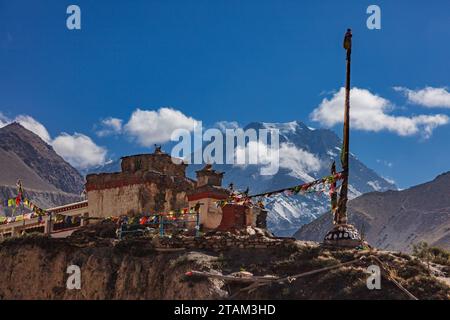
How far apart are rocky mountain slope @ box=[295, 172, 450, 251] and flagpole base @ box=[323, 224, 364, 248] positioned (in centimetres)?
7790

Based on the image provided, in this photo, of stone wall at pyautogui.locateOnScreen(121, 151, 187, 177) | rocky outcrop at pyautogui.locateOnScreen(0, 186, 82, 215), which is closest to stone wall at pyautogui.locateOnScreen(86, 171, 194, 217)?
stone wall at pyautogui.locateOnScreen(121, 151, 187, 177)

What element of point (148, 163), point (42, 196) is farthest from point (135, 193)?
point (42, 196)

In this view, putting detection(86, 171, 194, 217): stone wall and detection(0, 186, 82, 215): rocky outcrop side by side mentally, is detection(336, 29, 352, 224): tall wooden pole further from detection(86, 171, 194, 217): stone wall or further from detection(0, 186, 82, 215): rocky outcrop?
detection(0, 186, 82, 215): rocky outcrop

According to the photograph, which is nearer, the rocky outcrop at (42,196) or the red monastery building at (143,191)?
the red monastery building at (143,191)

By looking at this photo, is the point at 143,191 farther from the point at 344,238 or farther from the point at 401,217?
the point at 401,217

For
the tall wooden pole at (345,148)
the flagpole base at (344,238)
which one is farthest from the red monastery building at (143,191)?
the flagpole base at (344,238)

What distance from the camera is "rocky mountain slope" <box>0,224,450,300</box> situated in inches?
901

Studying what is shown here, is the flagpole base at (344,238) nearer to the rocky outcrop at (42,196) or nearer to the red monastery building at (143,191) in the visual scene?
the red monastery building at (143,191)

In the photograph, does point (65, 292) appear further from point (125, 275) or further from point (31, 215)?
point (31, 215)

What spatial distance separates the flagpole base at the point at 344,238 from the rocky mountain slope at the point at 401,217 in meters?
77.9

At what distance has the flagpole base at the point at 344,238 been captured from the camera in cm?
2723

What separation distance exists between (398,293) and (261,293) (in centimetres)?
453
